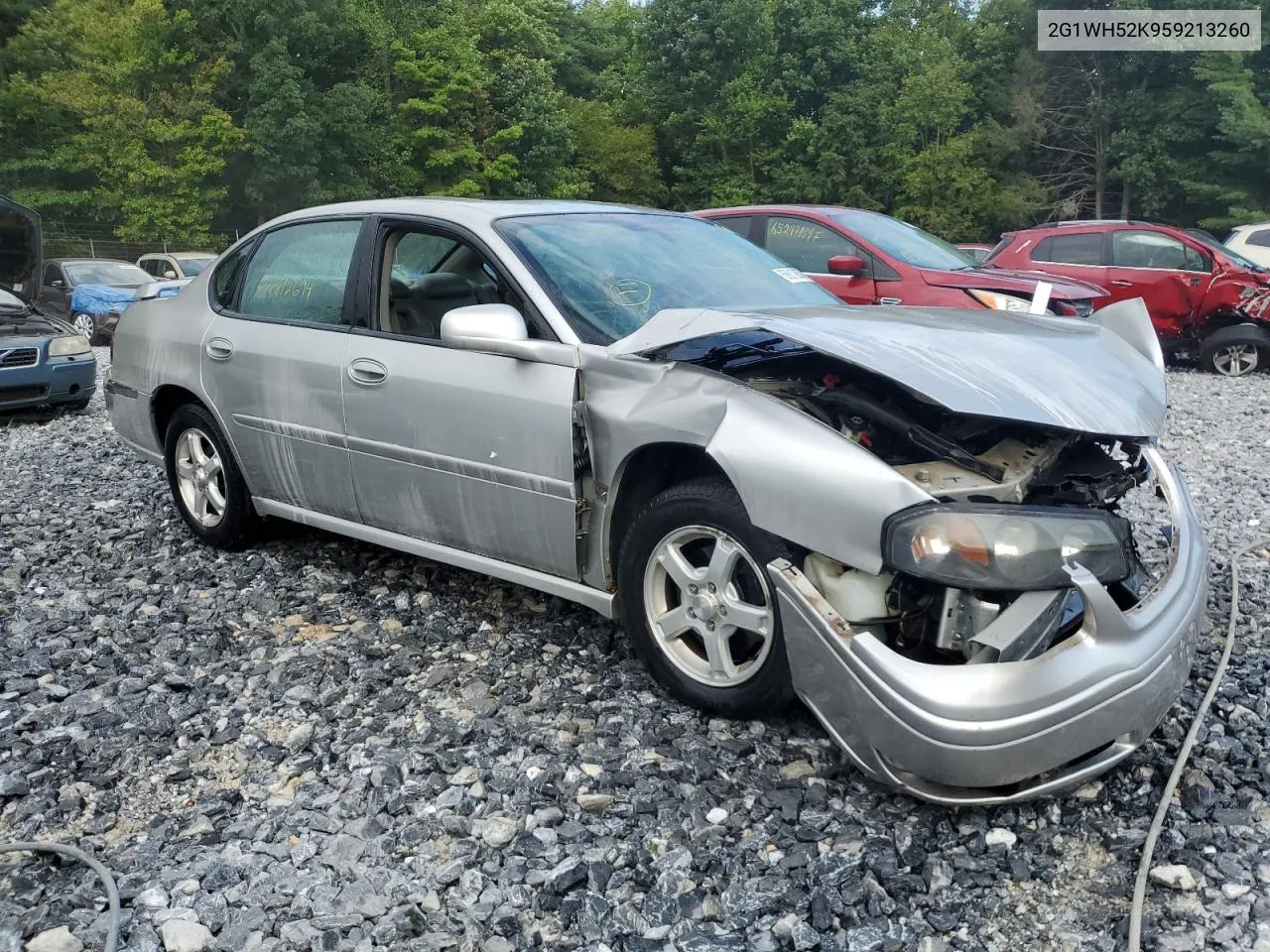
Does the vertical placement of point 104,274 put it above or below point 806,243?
below

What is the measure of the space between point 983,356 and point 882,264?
583 centimetres

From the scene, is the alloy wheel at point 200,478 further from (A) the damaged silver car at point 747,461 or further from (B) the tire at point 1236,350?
(B) the tire at point 1236,350

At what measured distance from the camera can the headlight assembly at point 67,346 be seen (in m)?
9.23

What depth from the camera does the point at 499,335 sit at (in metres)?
3.27

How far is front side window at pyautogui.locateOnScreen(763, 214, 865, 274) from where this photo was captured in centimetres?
869

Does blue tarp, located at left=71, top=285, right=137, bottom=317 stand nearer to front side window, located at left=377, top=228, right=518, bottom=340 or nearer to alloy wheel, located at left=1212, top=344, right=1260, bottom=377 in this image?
front side window, located at left=377, top=228, right=518, bottom=340

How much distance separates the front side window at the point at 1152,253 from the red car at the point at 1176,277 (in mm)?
10

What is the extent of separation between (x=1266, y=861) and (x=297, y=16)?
123ft

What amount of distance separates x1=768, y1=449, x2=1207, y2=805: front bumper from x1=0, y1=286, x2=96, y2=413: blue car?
8.52 metres

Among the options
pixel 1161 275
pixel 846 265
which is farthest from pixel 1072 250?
pixel 846 265

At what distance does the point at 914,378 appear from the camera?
8.55 feet

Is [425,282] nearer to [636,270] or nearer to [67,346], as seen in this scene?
[636,270]

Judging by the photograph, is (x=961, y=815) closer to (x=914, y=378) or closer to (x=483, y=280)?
(x=914, y=378)

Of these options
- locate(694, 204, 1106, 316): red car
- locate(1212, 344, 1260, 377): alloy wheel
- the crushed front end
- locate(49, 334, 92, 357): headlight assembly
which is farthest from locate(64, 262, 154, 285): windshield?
the crushed front end
